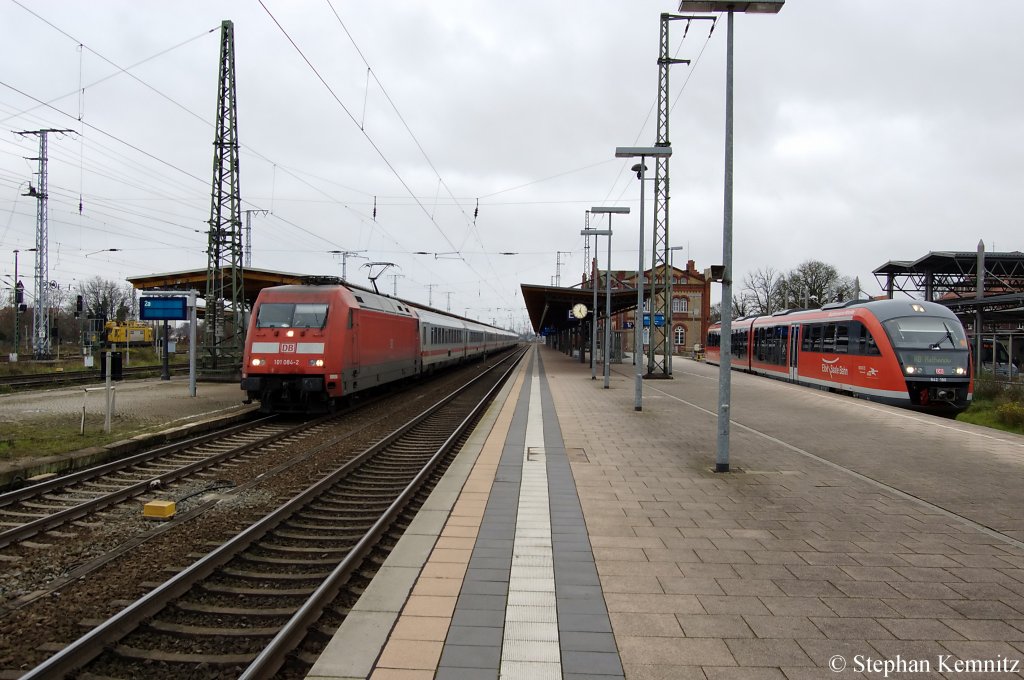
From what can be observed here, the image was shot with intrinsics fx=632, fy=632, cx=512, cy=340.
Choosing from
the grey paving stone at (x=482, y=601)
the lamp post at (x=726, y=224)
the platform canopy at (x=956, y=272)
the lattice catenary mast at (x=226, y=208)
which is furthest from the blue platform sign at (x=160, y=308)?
the platform canopy at (x=956, y=272)

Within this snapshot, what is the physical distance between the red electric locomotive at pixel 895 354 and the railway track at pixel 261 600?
13832 mm

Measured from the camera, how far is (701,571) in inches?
175

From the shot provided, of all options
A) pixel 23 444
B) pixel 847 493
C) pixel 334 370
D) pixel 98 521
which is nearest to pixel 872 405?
pixel 847 493

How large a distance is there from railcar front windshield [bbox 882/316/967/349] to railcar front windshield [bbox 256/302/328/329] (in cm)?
1394

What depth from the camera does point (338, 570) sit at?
14.5ft

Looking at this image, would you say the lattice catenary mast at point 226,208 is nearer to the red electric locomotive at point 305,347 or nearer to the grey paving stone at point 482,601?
the red electric locomotive at point 305,347

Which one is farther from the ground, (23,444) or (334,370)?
(334,370)

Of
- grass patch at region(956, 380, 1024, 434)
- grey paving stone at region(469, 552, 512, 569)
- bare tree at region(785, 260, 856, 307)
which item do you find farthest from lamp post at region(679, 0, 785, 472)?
bare tree at region(785, 260, 856, 307)

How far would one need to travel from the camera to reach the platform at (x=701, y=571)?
322 cm

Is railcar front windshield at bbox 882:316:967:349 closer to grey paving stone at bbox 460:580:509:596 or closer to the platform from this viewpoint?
the platform

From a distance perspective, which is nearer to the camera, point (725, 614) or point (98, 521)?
point (725, 614)

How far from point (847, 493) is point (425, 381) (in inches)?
825

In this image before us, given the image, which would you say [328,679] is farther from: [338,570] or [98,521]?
[98,521]

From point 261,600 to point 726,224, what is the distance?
22.4 feet
